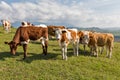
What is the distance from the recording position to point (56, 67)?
69.0 ft

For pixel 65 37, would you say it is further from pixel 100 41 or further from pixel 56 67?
pixel 100 41

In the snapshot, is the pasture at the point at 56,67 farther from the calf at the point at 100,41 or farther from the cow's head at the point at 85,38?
the cow's head at the point at 85,38

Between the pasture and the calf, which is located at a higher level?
the calf

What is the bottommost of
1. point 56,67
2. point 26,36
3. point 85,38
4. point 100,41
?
point 56,67

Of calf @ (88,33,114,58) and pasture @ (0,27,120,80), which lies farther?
calf @ (88,33,114,58)

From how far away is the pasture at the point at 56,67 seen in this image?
1955 cm

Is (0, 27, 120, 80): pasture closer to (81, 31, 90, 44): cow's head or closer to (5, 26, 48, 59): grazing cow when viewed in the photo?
(5, 26, 48, 59): grazing cow

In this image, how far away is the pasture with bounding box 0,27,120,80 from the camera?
19.5 meters

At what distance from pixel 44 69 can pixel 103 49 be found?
9.14 meters

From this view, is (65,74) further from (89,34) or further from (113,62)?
(89,34)

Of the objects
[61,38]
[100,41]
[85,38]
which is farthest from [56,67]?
[100,41]

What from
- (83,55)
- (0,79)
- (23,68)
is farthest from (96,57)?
(0,79)

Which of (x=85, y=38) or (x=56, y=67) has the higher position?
(x=85, y=38)

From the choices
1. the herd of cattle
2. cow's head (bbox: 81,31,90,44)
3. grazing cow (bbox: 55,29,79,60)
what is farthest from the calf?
grazing cow (bbox: 55,29,79,60)
